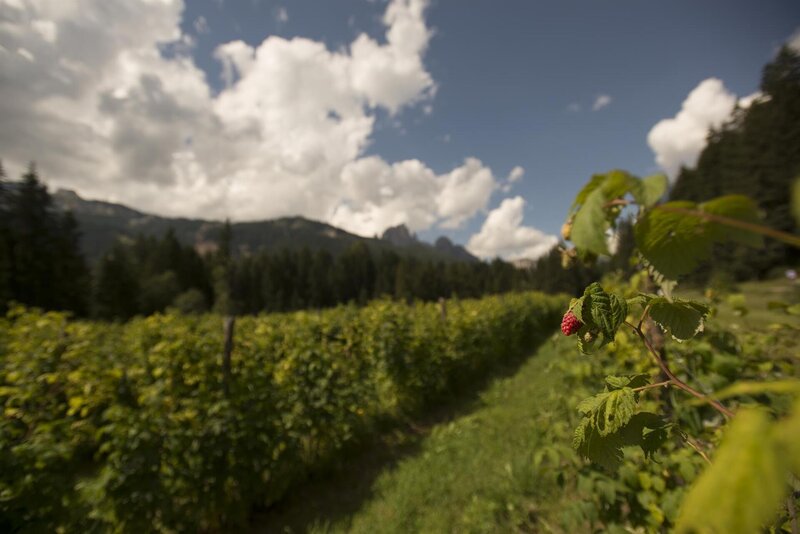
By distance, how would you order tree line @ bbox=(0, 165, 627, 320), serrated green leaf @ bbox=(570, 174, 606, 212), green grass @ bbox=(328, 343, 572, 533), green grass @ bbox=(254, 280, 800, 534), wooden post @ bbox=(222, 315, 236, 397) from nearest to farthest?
serrated green leaf @ bbox=(570, 174, 606, 212) → green grass @ bbox=(254, 280, 800, 534) → green grass @ bbox=(328, 343, 572, 533) → wooden post @ bbox=(222, 315, 236, 397) → tree line @ bbox=(0, 165, 627, 320)

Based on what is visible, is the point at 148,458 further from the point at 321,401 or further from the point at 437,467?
the point at 437,467

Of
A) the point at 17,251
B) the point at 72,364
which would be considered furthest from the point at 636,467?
the point at 17,251

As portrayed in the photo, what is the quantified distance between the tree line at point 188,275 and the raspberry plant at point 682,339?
35cm

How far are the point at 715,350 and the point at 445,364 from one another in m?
5.65

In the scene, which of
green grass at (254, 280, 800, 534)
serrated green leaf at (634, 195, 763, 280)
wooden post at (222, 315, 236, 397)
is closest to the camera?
serrated green leaf at (634, 195, 763, 280)

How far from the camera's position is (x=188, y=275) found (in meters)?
57.9

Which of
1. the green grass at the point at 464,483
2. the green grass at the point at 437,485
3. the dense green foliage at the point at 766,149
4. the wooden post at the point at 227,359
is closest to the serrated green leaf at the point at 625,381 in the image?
the green grass at the point at 437,485

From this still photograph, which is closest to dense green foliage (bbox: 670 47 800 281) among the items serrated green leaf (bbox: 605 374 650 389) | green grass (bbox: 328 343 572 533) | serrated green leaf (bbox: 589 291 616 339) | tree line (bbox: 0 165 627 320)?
tree line (bbox: 0 165 627 320)

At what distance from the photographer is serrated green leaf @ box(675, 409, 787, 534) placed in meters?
0.27

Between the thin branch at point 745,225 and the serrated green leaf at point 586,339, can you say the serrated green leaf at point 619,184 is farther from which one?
the serrated green leaf at point 586,339

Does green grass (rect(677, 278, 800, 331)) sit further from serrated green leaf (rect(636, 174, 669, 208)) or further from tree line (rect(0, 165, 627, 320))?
tree line (rect(0, 165, 627, 320))

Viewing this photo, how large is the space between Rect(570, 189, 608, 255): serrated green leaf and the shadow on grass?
445cm

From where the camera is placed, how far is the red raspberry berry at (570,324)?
794 millimetres

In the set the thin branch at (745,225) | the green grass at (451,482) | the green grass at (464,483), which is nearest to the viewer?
the thin branch at (745,225)
